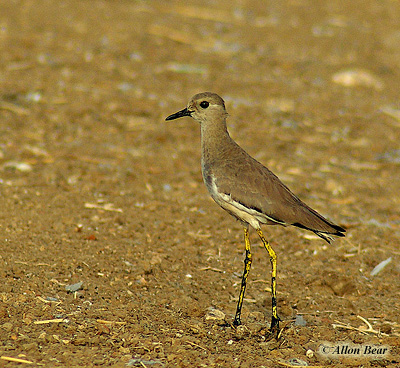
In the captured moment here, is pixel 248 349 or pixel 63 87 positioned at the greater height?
pixel 63 87

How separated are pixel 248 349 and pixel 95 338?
1266mm

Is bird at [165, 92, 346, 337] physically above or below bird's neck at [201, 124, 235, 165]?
below

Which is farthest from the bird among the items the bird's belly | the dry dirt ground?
the dry dirt ground

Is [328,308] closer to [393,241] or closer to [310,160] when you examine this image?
[393,241]

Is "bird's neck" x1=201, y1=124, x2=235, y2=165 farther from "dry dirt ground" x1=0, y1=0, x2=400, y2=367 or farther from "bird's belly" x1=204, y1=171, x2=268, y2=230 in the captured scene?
"dry dirt ground" x1=0, y1=0, x2=400, y2=367

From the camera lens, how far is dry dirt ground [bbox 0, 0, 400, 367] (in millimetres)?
5371

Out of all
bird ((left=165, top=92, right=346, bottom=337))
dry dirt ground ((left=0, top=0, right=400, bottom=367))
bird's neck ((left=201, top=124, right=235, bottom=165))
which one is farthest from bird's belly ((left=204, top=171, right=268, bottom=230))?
dry dirt ground ((left=0, top=0, right=400, bottom=367))

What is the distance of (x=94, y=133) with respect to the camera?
383 inches

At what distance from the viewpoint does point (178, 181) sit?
8.63 m

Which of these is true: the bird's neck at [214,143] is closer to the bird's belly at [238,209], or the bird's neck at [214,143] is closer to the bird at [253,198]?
the bird at [253,198]

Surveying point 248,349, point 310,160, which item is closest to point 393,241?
point 310,160

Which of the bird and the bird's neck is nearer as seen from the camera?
the bird

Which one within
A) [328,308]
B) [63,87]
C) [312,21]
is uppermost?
[312,21]

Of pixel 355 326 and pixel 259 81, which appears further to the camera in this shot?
pixel 259 81
